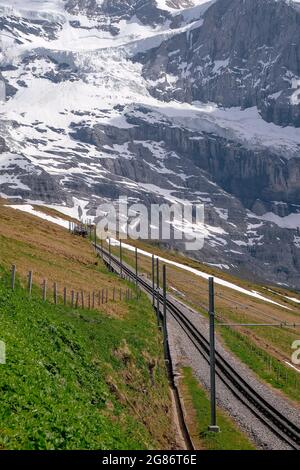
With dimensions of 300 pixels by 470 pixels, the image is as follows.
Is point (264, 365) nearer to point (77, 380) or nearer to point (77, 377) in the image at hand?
point (77, 377)

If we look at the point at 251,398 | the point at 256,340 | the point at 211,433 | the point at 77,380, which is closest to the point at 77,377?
the point at 77,380

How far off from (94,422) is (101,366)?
1113cm

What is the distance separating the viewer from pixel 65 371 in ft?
88.3

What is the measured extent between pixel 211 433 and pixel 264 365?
21.2 metres

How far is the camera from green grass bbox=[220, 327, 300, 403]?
48.1m

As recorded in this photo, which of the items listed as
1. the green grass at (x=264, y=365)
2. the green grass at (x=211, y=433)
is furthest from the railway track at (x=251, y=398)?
the green grass at (x=264, y=365)

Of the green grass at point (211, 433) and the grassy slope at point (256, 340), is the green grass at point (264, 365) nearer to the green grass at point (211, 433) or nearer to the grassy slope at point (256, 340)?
the grassy slope at point (256, 340)

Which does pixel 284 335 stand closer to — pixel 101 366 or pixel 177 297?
pixel 177 297

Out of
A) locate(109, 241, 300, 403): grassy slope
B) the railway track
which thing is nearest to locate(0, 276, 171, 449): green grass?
the railway track

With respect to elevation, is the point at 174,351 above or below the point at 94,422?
below

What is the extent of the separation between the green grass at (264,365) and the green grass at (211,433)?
760cm

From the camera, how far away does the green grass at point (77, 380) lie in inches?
747

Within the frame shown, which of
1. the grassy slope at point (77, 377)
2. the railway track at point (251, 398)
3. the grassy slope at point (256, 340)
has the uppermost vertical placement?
the grassy slope at point (77, 377)
